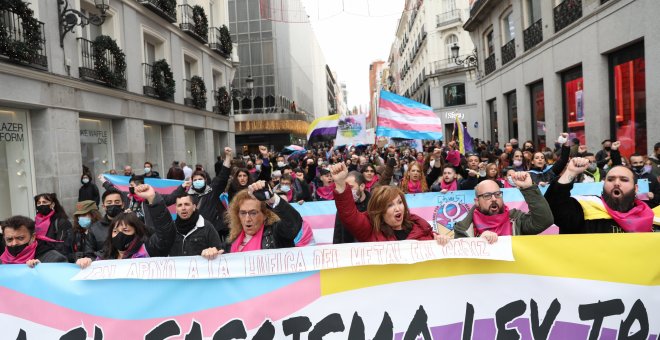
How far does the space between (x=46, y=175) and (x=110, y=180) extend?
119 inches

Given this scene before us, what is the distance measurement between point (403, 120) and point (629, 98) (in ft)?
17.4

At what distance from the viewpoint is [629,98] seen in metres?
10.6

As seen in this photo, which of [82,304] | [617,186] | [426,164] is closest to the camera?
[82,304]

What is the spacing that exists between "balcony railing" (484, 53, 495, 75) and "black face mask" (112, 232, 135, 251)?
18885mm

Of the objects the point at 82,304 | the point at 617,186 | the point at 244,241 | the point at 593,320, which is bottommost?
the point at 593,320

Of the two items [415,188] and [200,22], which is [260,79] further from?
[415,188]

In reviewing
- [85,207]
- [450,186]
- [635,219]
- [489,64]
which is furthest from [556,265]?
[489,64]

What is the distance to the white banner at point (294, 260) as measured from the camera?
2.98 metres

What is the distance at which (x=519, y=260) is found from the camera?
9.68ft

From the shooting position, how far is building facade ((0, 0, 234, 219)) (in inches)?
390

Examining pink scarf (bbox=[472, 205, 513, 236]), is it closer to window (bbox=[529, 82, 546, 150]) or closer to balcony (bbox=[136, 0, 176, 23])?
window (bbox=[529, 82, 546, 150])

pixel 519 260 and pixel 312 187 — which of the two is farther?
pixel 312 187

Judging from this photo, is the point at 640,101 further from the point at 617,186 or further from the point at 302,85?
the point at 302,85

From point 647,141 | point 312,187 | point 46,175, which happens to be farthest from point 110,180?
point 647,141
